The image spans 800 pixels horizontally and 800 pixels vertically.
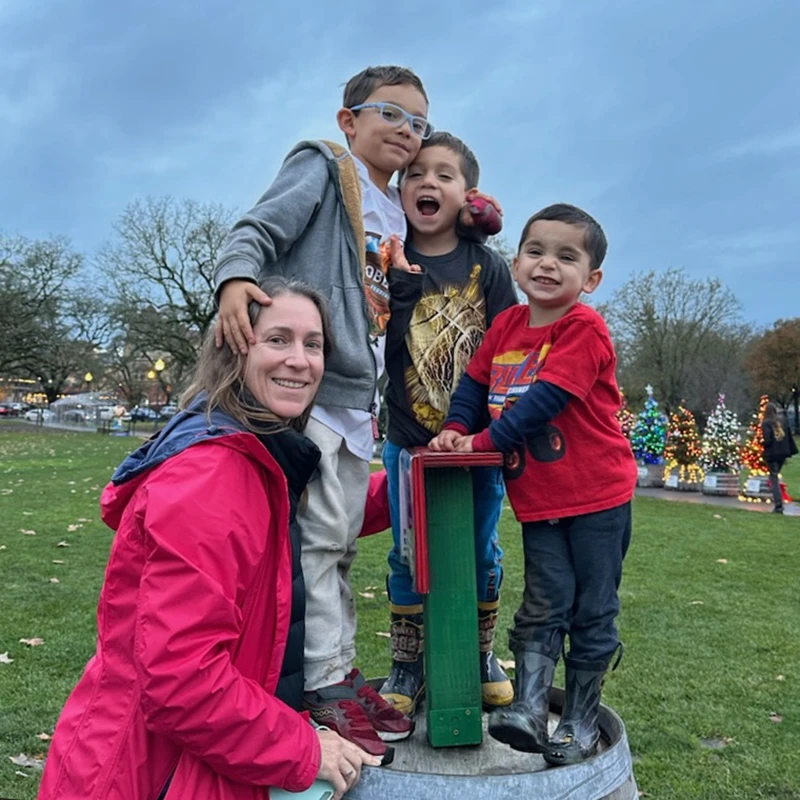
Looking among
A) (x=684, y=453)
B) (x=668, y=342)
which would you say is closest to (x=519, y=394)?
(x=684, y=453)

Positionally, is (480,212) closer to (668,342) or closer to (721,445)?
(721,445)

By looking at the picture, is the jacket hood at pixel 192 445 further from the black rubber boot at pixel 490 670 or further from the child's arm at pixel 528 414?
the black rubber boot at pixel 490 670

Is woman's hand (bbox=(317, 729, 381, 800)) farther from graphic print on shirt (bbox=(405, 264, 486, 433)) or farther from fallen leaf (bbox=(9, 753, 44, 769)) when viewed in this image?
fallen leaf (bbox=(9, 753, 44, 769))

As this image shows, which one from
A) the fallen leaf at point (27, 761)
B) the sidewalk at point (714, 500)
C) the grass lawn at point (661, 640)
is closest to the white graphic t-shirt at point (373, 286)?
the grass lawn at point (661, 640)

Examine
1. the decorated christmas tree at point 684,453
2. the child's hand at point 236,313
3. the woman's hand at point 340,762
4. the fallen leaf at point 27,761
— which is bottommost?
the fallen leaf at point 27,761

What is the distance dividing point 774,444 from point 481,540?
15.0m

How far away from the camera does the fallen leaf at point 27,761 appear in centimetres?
397

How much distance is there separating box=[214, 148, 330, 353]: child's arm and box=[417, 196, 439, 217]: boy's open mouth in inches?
Answer: 13.7

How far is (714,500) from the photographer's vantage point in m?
17.1

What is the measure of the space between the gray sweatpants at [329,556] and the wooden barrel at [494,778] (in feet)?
0.99

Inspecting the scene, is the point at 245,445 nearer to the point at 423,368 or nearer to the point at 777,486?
the point at 423,368

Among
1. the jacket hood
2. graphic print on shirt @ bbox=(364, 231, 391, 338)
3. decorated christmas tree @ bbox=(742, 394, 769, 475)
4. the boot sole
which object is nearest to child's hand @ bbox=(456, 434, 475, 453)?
graphic print on shirt @ bbox=(364, 231, 391, 338)

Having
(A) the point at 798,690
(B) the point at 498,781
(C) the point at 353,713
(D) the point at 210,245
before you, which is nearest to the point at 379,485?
(C) the point at 353,713

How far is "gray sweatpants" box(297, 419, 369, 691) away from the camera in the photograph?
2.14 m
